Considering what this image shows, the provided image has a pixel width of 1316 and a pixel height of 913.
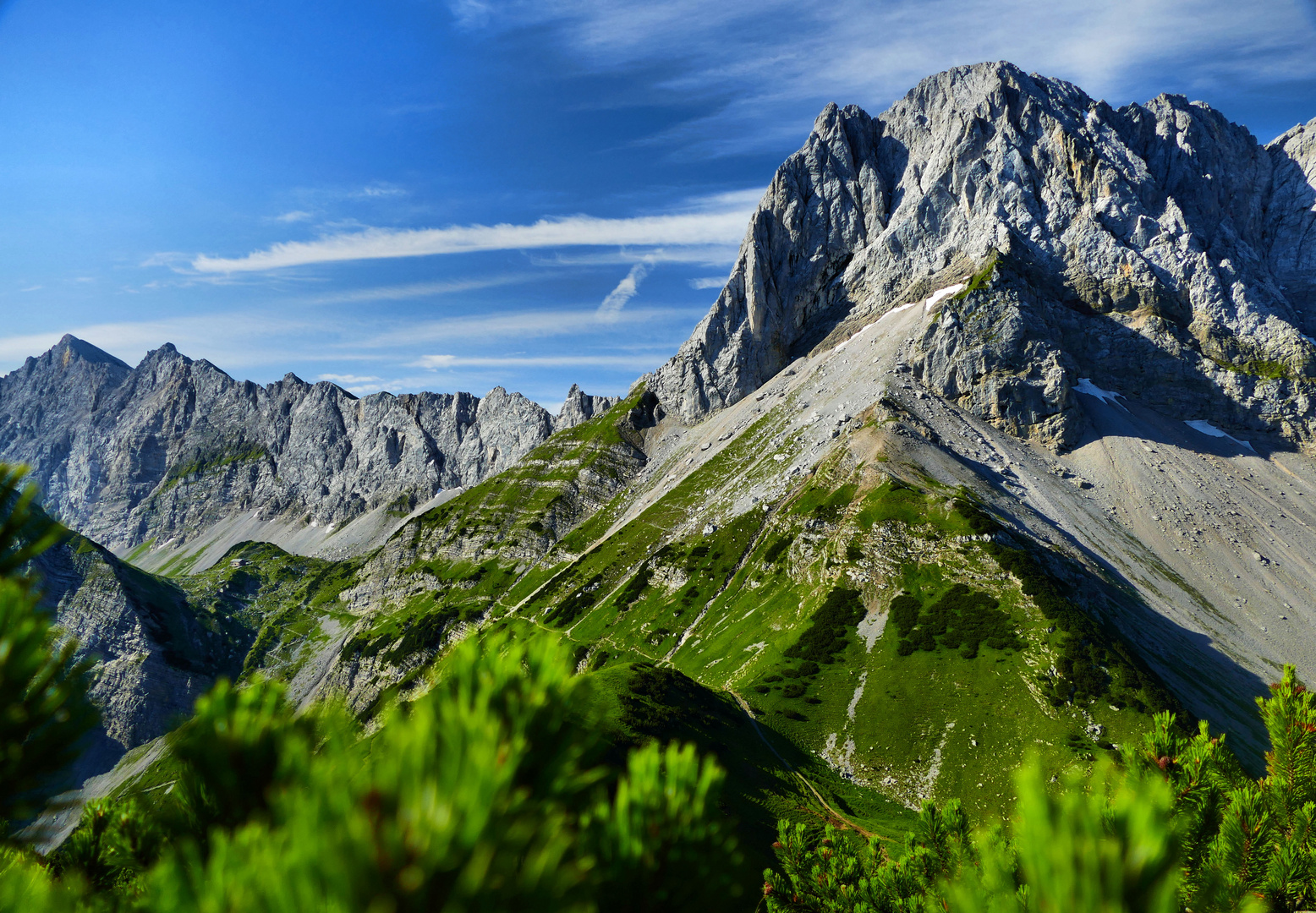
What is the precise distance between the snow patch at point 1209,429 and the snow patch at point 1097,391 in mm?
17954

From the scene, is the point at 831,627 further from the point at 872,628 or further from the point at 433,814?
the point at 433,814

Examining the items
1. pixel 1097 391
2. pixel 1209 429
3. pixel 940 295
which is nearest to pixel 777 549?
pixel 940 295

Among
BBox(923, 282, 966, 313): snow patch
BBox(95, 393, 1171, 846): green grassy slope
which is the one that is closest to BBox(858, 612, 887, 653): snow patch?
BBox(95, 393, 1171, 846): green grassy slope

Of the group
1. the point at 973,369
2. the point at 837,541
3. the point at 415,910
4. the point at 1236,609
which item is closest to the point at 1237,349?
the point at 973,369

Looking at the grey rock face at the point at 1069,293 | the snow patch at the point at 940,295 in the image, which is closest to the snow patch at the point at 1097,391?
the grey rock face at the point at 1069,293

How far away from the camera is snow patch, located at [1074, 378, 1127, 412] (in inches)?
6270

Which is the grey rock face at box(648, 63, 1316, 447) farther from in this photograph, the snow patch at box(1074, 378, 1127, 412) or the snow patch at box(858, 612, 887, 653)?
the snow patch at box(858, 612, 887, 653)

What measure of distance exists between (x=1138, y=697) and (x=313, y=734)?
259 feet

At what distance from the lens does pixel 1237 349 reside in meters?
→ 170

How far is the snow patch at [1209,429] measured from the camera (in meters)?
155

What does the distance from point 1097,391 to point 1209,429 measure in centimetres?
2904

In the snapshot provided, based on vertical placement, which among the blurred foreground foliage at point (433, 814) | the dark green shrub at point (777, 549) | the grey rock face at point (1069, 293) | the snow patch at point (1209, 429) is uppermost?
the grey rock face at point (1069, 293)

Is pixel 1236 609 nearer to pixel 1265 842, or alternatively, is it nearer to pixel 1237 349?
pixel 1237 349

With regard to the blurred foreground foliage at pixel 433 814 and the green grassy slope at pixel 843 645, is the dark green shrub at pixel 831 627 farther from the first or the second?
the blurred foreground foliage at pixel 433 814
